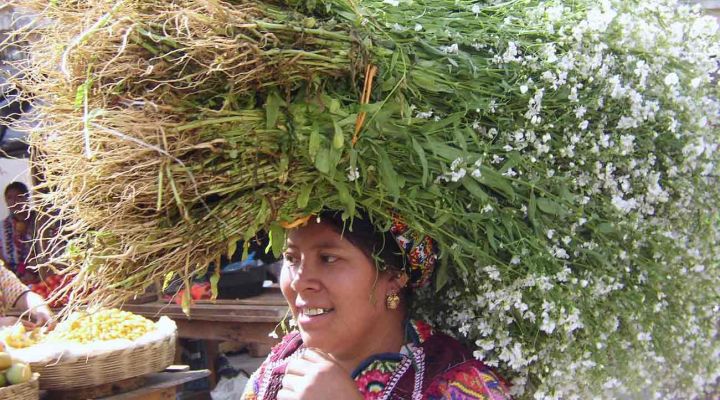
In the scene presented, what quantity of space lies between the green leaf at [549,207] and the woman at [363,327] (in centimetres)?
32

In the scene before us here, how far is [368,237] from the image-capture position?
196cm

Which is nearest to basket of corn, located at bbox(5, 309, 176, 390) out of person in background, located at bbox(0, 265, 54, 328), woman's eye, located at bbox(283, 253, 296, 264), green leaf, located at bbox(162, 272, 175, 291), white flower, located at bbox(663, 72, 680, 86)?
person in background, located at bbox(0, 265, 54, 328)

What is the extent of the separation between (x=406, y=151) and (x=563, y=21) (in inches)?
23.8

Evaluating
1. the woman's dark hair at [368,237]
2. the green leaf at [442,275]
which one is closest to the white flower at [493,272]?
the green leaf at [442,275]

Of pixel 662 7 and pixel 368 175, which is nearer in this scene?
pixel 368 175

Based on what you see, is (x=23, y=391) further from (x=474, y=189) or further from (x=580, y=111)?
(x=580, y=111)

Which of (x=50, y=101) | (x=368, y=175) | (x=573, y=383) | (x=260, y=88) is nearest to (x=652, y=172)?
(x=573, y=383)

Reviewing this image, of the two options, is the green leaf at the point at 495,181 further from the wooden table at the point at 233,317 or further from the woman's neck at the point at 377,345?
the wooden table at the point at 233,317

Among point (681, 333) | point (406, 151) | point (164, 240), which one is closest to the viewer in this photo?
A: point (164, 240)

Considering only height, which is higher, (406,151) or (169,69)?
(169,69)

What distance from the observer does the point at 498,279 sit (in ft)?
5.87

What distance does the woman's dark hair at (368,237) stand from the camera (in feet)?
6.35

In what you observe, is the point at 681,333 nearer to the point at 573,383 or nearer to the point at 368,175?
the point at 573,383

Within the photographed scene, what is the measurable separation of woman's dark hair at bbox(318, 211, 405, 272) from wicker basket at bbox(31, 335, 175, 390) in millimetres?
1681
